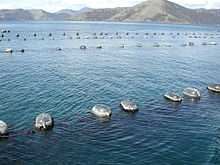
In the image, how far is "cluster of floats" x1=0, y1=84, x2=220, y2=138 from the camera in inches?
2166

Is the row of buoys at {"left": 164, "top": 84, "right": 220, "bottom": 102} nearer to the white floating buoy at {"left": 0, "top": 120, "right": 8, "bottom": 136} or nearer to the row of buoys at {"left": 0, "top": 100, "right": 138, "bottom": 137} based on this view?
the row of buoys at {"left": 0, "top": 100, "right": 138, "bottom": 137}

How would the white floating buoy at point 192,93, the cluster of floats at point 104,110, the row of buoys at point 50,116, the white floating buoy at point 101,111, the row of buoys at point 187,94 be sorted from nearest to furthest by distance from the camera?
1. the row of buoys at point 50,116
2. the cluster of floats at point 104,110
3. the white floating buoy at point 101,111
4. the row of buoys at point 187,94
5. the white floating buoy at point 192,93

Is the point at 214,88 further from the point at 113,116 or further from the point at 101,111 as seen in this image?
the point at 101,111

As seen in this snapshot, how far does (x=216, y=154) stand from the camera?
48656mm

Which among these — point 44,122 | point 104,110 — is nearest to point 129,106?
point 104,110

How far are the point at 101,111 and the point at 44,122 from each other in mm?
10504

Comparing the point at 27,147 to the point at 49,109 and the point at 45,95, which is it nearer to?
the point at 49,109

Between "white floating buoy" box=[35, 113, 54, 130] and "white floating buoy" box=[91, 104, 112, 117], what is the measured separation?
8.55 m

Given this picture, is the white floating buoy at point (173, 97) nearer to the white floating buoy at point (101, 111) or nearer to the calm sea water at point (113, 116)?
the calm sea water at point (113, 116)

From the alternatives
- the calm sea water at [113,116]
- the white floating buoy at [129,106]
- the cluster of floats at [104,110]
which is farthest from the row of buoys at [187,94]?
the white floating buoy at [129,106]

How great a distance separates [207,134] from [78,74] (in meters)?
47.1

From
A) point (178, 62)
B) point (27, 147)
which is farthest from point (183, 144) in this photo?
point (178, 62)

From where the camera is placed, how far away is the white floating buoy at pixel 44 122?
55.4m

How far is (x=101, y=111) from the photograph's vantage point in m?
61.8
